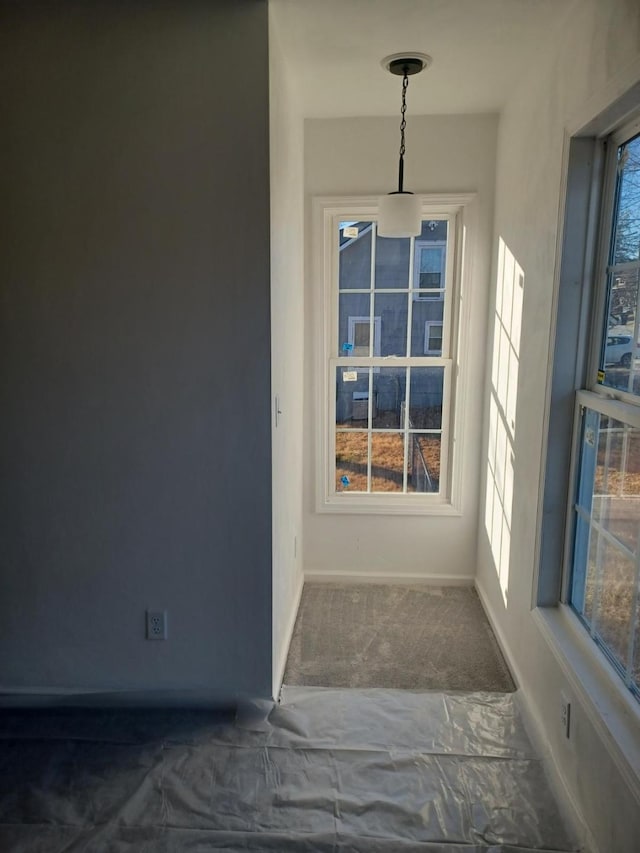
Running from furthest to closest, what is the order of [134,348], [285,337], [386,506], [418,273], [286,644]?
[386,506], [418,273], [286,644], [285,337], [134,348]

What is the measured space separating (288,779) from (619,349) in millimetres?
1732

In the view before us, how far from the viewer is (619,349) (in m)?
1.87

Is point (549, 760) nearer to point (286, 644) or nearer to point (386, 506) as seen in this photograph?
point (286, 644)

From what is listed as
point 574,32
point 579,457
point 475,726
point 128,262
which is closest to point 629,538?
point 579,457

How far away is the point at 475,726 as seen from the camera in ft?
7.43

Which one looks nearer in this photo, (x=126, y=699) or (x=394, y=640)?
(x=126, y=699)

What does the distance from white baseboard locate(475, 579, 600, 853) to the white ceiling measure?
2.45m

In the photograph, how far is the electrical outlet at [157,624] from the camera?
7.63 ft

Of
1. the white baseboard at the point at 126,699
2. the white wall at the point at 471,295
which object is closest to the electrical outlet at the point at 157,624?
the white baseboard at the point at 126,699

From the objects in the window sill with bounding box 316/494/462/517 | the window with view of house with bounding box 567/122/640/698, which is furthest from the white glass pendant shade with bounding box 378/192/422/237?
the window sill with bounding box 316/494/462/517

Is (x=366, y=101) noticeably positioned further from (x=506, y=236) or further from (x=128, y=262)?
(x=128, y=262)

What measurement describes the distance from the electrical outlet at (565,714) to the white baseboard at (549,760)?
0.15 meters

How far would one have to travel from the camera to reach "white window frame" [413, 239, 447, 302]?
11.0 ft

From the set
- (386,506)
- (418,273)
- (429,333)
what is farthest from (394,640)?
(418,273)
